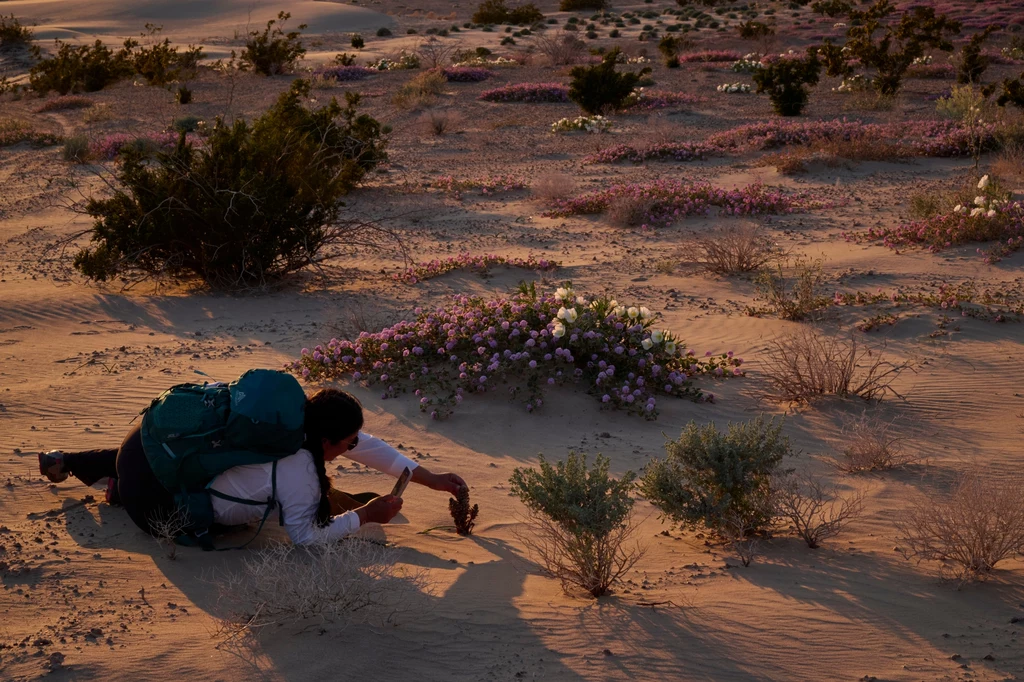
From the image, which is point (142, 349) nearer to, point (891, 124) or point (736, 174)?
point (736, 174)

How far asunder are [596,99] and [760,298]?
43.7 ft

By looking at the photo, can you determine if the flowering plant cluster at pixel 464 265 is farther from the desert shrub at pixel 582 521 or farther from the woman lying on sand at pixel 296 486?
the desert shrub at pixel 582 521

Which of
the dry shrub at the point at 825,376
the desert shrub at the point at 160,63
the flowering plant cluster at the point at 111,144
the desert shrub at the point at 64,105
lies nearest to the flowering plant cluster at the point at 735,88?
the flowering plant cluster at the point at 111,144

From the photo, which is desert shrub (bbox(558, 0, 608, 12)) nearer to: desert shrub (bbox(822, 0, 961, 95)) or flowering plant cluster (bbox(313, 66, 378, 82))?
flowering plant cluster (bbox(313, 66, 378, 82))

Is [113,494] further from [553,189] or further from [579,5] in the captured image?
[579,5]

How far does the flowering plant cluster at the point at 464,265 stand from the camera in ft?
33.9

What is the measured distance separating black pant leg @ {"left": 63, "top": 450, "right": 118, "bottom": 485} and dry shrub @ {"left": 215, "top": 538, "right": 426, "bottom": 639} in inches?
48.1

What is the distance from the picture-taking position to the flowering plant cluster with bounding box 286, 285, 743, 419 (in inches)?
273

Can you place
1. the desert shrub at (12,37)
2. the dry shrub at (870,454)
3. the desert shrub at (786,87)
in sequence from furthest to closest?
the desert shrub at (12,37) < the desert shrub at (786,87) < the dry shrub at (870,454)

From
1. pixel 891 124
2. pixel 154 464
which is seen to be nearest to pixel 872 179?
pixel 891 124

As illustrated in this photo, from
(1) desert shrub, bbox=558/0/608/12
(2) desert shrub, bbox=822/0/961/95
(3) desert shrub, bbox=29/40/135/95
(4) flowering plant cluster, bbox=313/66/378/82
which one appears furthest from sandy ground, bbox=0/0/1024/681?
(1) desert shrub, bbox=558/0/608/12

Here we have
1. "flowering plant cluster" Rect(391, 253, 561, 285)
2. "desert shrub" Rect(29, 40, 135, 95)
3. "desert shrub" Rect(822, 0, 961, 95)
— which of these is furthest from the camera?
"desert shrub" Rect(29, 40, 135, 95)

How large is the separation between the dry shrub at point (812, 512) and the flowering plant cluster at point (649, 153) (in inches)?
480

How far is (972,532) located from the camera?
163 inches
